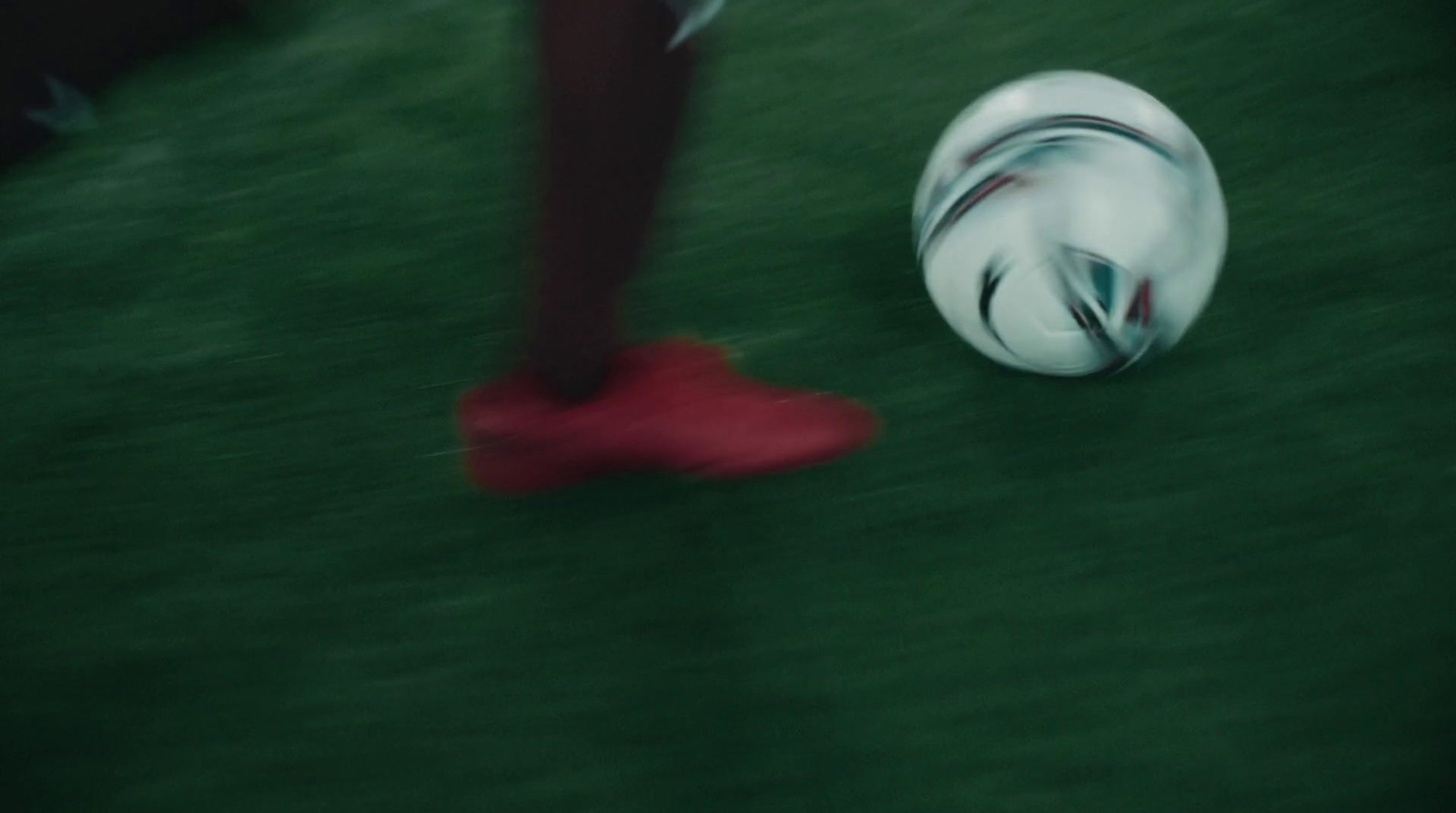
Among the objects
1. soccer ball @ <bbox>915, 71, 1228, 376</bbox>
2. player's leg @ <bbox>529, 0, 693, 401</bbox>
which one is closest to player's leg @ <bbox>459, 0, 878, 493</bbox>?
player's leg @ <bbox>529, 0, 693, 401</bbox>

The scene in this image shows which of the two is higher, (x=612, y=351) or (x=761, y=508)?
(x=612, y=351)

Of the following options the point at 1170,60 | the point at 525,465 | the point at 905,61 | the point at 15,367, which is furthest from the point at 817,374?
the point at 15,367

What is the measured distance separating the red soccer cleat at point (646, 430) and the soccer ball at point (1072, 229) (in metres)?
0.24

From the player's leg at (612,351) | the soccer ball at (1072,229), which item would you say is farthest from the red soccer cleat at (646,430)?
the soccer ball at (1072,229)

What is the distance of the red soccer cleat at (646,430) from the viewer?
5.11 ft

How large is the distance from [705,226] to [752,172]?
0.15 m

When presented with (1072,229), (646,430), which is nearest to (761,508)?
(646,430)

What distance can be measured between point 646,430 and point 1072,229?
569 mm

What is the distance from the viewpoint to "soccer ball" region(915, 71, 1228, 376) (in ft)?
4.83

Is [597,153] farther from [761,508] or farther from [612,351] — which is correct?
[761,508]

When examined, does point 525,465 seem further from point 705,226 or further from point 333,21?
point 333,21

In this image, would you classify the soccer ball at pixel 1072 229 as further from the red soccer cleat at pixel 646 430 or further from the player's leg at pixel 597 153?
the player's leg at pixel 597 153

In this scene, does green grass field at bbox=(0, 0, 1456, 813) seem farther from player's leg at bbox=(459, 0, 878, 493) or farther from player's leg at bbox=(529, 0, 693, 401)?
player's leg at bbox=(529, 0, 693, 401)

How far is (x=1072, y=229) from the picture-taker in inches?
57.6
